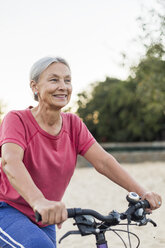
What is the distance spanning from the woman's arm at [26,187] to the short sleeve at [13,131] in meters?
0.04

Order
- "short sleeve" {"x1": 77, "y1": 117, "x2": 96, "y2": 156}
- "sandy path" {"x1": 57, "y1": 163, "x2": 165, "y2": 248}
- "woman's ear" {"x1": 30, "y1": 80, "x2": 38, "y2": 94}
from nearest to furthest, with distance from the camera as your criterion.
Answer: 1. "woman's ear" {"x1": 30, "y1": 80, "x2": 38, "y2": 94}
2. "short sleeve" {"x1": 77, "y1": 117, "x2": 96, "y2": 156}
3. "sandy path" {"x1": 57, "y1": 163, "x2": 165, "y2": 248}

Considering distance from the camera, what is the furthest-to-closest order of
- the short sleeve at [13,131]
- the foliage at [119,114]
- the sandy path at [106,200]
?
the foliage at [119,114]
the sandy path at [106,200]
the short sleeve at [13,131]

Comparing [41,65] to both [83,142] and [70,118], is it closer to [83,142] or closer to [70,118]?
[70,118]

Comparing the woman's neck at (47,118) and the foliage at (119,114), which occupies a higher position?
the woman's neck at (47,118)

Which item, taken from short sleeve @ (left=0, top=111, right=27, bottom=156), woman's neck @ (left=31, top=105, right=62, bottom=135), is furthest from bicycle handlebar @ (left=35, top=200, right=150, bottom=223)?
woman's neck @ (left=31, top=105, right=62, bottom=135)

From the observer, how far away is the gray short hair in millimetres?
2398

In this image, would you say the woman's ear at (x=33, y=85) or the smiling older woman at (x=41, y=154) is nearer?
the smiling older woman at (x=41, y=154)

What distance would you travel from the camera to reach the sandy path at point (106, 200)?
5.77 metres

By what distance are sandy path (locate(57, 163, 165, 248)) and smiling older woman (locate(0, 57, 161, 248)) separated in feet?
2.85

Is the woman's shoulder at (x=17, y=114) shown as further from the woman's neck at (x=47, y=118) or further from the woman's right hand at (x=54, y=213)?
the woman's right hand at (x=54, y=213)

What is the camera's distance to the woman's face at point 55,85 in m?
2.41

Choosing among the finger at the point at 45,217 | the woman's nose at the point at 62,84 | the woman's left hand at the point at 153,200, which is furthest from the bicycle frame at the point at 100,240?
the woman's nose at the point at 62,84

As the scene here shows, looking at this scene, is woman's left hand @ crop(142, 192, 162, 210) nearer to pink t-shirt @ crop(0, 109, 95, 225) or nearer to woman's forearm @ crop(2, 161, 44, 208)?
pink t-shirt @ crop(0, 109, 95, 225)

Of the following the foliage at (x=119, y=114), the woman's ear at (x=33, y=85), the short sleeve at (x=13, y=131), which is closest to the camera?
the short sleeve at (x=13, y=131)
